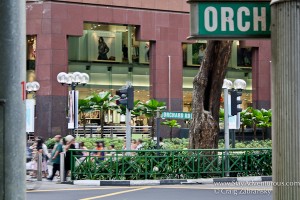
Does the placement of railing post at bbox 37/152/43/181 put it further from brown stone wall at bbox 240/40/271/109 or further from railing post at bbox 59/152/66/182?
brown stone wall at bbox 240/40/271/109

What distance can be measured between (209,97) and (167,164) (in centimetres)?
363

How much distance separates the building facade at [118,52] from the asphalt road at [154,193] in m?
23.0

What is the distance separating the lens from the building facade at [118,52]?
4262 cm

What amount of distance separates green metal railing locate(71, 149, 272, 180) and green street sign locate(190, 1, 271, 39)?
58.7 ft

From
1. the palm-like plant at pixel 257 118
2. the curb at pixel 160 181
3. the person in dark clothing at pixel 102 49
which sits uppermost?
the person in dark clothing at pixel 102 49

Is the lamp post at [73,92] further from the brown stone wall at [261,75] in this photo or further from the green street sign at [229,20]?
the green street sign at [229,20]

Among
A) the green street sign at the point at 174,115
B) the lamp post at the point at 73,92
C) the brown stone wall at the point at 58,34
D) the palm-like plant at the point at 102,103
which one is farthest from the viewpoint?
the brown stone wall at the point at 58,34

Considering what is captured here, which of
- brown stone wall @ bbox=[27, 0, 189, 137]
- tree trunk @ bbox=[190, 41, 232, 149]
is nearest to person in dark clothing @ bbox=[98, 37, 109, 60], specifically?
brown stone wall @ bbox=[27, 0, 189, 137]

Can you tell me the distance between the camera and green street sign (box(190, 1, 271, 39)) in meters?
4.05

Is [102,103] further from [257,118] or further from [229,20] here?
[229,20]

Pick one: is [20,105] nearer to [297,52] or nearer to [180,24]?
[297,52]

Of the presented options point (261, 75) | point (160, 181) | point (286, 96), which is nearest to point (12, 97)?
point (286, 96)

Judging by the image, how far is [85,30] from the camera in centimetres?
4794

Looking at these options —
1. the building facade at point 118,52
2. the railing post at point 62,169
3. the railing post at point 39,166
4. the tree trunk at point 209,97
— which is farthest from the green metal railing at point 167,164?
the building facade at point 118,52
